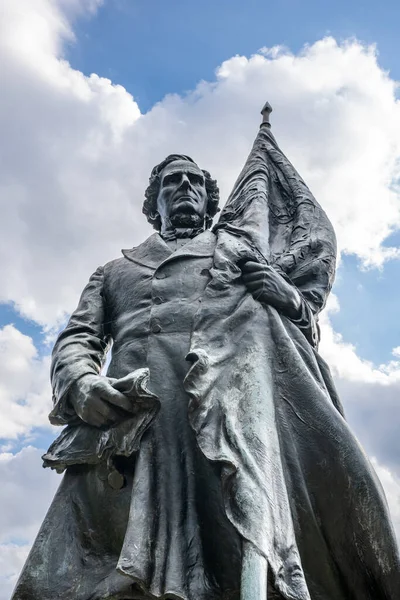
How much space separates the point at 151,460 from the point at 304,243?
2898 mm

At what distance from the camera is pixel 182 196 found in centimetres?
886

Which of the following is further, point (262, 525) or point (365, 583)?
point (365, 583)

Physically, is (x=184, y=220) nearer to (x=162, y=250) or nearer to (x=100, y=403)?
(x=162, y=250)

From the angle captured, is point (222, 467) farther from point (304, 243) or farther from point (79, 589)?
point (304, 243)

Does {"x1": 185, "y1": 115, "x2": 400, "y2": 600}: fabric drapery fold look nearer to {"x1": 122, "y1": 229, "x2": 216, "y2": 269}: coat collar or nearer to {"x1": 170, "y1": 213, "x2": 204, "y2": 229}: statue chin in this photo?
{"x1": 122, "y1": 229, "x2": 216, "y2": 269}: coat collar

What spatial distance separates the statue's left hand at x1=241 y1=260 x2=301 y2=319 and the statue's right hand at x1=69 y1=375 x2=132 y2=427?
4.70 ft

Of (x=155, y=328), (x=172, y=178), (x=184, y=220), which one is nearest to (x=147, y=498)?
(x=155, y=328)

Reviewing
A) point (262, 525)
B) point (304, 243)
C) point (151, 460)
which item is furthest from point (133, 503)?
point (304, 243)

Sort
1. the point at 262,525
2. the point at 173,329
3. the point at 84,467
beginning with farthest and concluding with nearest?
the point at 173,329 → the point at 84,467 → the point at 262,525

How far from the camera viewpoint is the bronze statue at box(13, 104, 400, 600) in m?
5.88

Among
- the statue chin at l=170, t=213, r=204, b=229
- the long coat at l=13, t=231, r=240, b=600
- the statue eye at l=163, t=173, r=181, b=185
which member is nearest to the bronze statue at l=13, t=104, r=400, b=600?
the long coat at l=13, t=231, r=240, b=600

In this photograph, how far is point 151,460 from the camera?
6.34 m

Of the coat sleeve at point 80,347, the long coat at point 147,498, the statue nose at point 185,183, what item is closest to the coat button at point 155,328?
the long coat at point 147,498

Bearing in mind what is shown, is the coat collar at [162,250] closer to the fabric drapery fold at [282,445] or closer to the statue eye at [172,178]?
the fabric drapery fold at [282,445]
